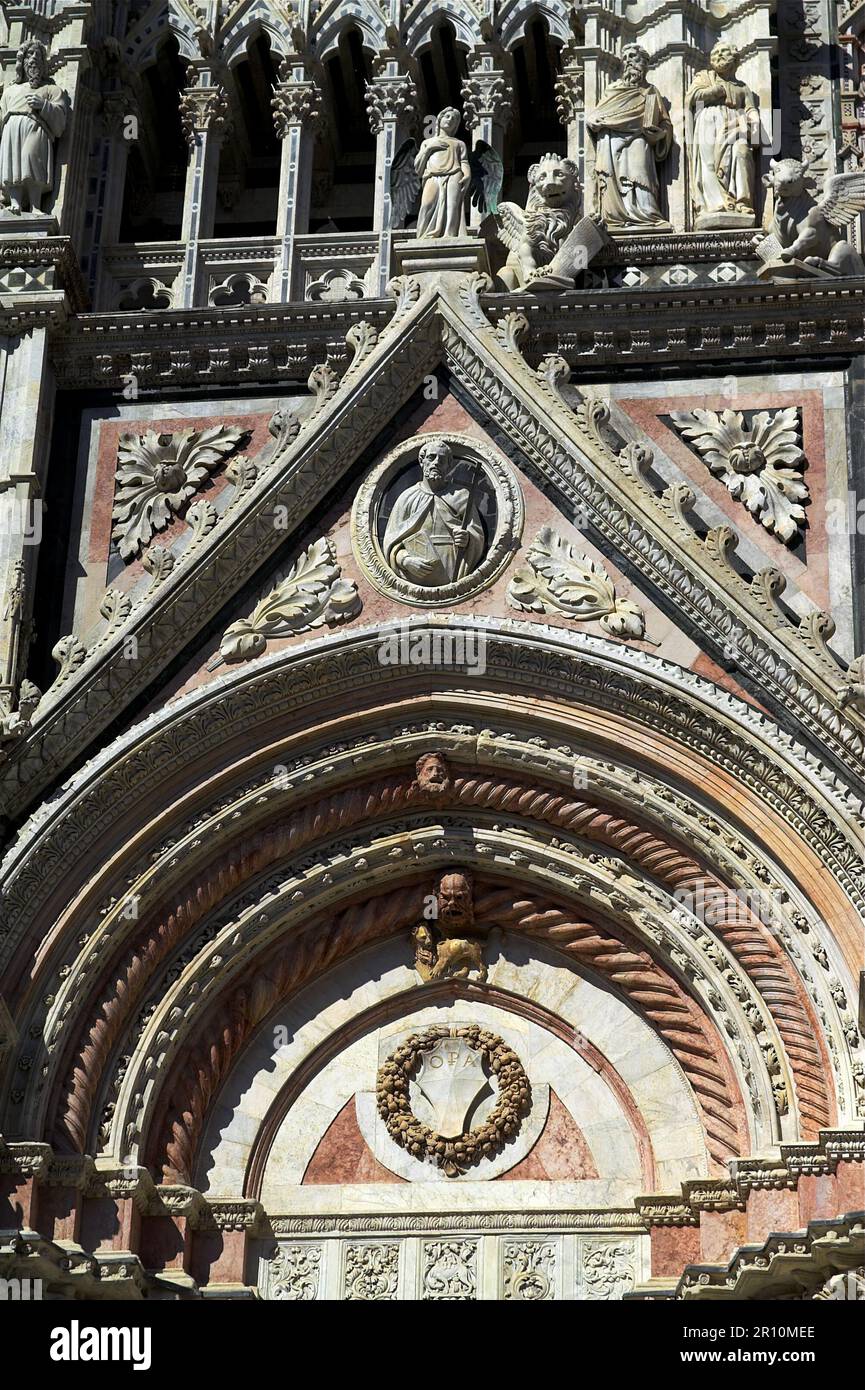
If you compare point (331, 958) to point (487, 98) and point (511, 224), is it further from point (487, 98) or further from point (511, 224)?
point (487, 98)

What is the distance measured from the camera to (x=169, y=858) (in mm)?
16219

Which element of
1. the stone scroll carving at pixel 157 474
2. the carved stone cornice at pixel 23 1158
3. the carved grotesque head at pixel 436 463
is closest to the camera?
the carved stone cornice at pixel 23 1158

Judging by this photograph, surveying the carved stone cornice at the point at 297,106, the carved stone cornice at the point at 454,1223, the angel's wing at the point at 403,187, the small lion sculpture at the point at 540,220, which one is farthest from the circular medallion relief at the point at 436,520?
the carved stone cornice at the point at 454,1223

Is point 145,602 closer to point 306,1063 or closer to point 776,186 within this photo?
point 306,1063

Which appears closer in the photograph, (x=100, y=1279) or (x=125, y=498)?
(x=100, y=1279)

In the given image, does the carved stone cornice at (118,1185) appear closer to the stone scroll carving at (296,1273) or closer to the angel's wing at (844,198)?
the stone scroll carving at (296,1273)

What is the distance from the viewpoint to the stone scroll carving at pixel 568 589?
16281mm

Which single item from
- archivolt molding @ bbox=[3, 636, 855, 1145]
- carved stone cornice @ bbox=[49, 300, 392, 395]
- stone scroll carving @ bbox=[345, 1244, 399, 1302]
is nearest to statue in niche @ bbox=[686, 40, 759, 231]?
carved stone cornice @ bbox=[49, 300, 392, 395]

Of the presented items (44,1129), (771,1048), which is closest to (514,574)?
(771,1048)

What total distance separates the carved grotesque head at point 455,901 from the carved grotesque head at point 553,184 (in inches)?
181

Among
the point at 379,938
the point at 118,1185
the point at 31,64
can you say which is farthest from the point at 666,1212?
the point at 31,64

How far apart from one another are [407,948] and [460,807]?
939 millimetres
